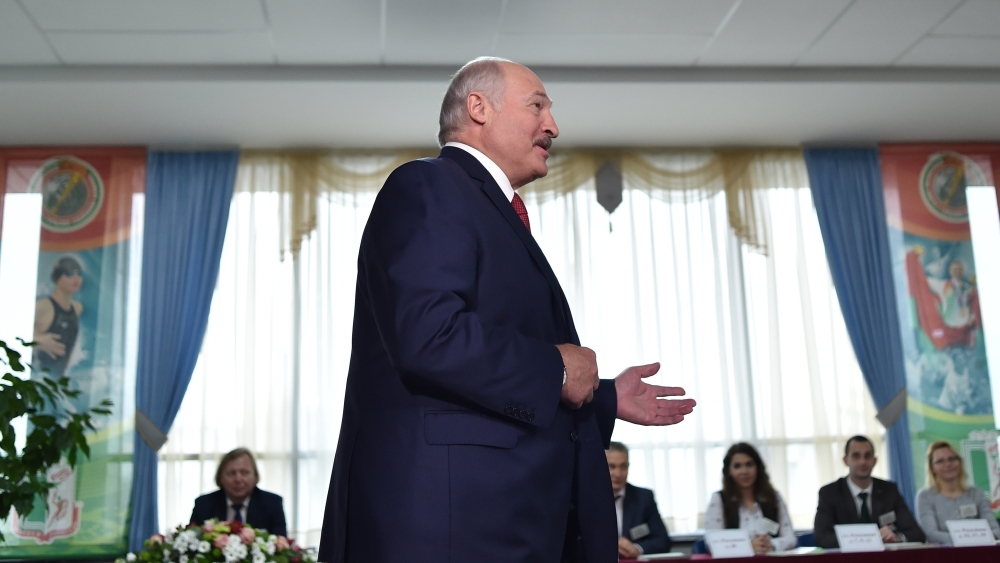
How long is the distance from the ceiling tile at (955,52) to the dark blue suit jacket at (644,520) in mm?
3087

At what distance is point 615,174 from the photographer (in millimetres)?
6914

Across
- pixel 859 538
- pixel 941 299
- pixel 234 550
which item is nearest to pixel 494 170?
pixel 234 550

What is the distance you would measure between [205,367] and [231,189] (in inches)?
49.2

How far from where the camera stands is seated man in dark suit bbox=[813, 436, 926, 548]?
5168mm

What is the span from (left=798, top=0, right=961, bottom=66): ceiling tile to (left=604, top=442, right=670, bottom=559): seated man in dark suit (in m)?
2.65

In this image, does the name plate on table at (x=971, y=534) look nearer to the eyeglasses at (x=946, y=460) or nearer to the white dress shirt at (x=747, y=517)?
the white dress shirt at (x=747, y=517)

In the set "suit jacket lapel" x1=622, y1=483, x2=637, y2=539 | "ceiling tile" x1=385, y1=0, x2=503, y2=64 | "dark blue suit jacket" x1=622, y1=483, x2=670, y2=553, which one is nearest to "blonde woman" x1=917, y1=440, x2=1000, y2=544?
"dark blue suit jacket" x1=622, y1=483, x2=670, y2=553

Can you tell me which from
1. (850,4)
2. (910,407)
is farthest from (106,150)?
(910,407)

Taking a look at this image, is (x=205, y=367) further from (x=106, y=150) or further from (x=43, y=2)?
(x=43, y=2)

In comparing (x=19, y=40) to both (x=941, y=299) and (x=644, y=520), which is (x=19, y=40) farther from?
(x=941, y=299)

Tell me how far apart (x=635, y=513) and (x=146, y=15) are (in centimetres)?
371

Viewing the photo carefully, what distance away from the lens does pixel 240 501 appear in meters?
5.34

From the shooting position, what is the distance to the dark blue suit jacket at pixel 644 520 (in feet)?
16.5

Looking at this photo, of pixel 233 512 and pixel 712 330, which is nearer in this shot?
pixel 233 512
